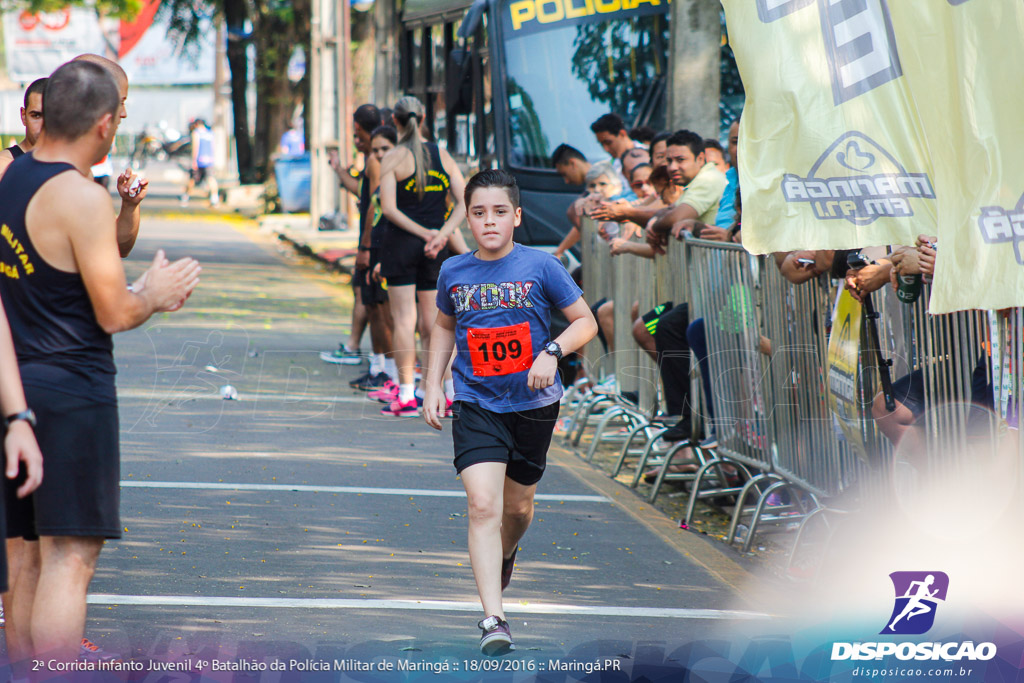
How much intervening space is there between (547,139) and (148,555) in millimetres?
8518

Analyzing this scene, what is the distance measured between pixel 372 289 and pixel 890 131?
247 inches

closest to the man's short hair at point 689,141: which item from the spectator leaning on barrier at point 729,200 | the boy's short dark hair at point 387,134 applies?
the spectator leaning on barrier at point 729,200

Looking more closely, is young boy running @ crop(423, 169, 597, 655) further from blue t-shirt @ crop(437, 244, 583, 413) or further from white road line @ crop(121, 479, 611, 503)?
white road line @ crop(121, 479, 611, 503)

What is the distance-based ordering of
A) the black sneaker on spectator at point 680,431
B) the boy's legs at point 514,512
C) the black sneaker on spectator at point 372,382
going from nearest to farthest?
the boy's legs at point 514,512 < the black sneaker on spectator at point 680,431 < the black sneaker on spectator at point 372,382

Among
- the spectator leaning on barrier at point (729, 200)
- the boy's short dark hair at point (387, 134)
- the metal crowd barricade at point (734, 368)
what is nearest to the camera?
the metal crowd barricade at point (734, 368)

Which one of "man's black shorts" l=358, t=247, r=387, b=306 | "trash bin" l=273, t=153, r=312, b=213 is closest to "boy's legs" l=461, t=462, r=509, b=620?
"man's black shorts" l=358, t=247, r=387, b=306

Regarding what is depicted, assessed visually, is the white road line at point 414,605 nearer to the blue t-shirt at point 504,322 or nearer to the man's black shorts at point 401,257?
the blue t-shirt at point 504,322

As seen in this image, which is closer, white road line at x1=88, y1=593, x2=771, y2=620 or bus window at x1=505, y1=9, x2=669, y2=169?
white road line at x1=88, y1=593, x2=771, y2=620

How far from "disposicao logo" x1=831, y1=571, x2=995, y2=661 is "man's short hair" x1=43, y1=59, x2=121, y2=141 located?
10.1ft

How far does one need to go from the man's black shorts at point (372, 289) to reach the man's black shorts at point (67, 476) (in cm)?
648

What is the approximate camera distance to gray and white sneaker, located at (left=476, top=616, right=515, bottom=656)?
4.61m

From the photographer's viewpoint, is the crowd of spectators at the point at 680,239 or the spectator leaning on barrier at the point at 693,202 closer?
the crowd of spectators at the point at 680,239

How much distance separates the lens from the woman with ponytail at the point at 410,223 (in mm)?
9562

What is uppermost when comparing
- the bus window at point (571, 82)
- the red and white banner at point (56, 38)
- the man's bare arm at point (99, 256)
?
the red and white banner at point (56, 38)
